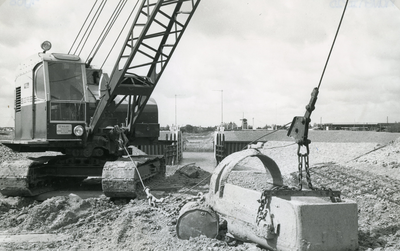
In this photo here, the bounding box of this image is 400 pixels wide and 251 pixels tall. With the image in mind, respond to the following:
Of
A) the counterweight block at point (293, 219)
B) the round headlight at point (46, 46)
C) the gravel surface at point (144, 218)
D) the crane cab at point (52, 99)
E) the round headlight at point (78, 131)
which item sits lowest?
the gravel surface at point (144, 218)

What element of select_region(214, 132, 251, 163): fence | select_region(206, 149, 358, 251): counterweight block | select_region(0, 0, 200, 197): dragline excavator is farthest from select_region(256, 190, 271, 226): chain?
select_region(214, 132, 251, 163): fence

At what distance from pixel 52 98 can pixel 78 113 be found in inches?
22.5

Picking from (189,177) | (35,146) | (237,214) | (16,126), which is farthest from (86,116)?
(237,214)

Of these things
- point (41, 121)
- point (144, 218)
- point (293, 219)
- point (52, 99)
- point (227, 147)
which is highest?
point (52, 99)

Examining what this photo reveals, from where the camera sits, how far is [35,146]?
26.0ft

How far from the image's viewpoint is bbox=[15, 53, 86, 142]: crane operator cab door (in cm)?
776

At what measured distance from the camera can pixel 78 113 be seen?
7.96 m

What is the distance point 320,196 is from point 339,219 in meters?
0.40

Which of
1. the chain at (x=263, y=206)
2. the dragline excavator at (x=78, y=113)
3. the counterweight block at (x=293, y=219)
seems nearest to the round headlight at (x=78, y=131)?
the dragline excavator at (x=78, y=113)

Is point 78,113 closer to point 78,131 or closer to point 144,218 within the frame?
point 78,131

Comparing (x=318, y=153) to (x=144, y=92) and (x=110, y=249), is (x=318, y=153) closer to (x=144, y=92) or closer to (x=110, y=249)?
(x=144, y=92)

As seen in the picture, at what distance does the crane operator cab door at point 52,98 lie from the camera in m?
7.76

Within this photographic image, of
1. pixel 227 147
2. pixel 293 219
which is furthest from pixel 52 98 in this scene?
pixel 227 147

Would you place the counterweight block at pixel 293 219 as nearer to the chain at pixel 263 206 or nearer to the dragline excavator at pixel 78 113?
the chain at pixel 263 206
